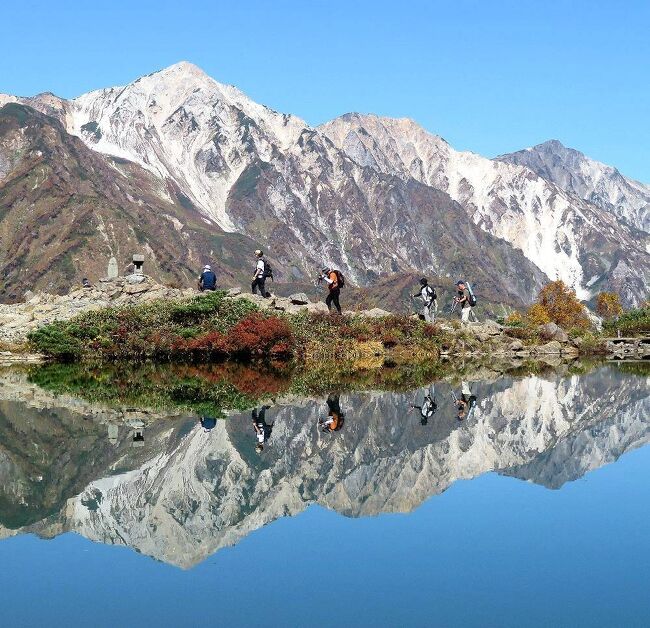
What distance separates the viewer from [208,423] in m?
23.8

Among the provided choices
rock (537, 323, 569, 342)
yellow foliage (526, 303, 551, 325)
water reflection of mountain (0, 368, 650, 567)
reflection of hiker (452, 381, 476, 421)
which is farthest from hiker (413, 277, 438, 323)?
water reflection of mountain (0, 368, 650, 567)

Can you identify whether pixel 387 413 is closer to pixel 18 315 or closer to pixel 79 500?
pixel 79 500

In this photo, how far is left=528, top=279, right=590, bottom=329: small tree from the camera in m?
76.5

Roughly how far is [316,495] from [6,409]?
1366 cm

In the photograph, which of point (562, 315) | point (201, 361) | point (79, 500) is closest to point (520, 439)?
point (79, 500)

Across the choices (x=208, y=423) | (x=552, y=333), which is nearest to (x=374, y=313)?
(x=552, y=333)

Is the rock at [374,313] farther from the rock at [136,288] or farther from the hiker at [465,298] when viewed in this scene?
the rock at [136,288]

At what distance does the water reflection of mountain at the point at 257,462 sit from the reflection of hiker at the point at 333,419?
11.5 inches

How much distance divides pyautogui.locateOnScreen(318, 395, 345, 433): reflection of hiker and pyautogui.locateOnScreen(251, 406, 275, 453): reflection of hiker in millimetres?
1219

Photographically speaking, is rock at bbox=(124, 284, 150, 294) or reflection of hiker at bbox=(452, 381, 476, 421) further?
rock at bbox=(124, 284, 150, 294)

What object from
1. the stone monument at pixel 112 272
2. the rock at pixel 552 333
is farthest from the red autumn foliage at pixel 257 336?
the rock at pixel 552 333

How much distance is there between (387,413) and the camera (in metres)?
26.0

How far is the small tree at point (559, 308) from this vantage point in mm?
76500

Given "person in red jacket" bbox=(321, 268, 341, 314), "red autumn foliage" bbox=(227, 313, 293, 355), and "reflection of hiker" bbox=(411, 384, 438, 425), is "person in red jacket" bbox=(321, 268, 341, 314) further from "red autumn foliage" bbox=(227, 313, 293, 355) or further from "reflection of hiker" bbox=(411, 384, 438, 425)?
"reflection of hiker" bbox=(411, 384, 438, 425)
